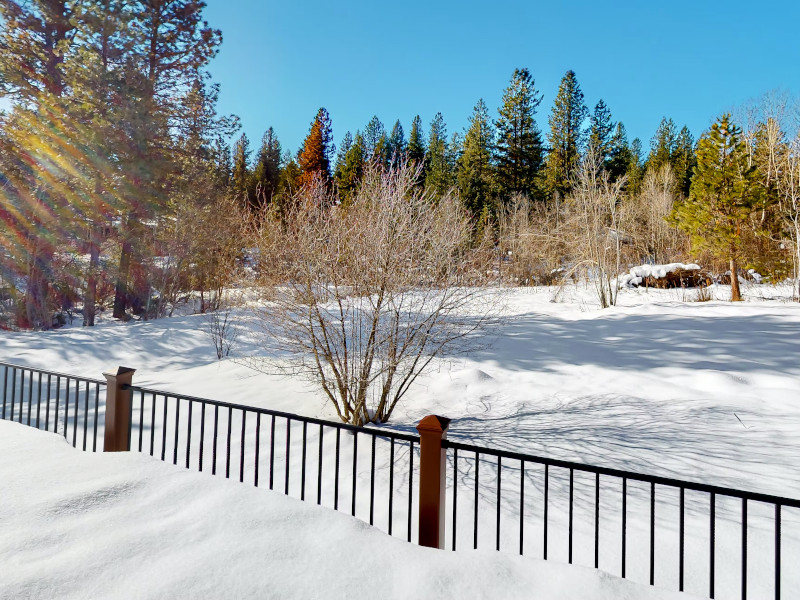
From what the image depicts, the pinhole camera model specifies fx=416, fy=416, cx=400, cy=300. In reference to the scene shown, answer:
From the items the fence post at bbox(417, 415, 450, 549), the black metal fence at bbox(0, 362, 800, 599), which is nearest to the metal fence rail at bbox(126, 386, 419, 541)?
the black metal fence at bbox(0, 362, 800, 599)

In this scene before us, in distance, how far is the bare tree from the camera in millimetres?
6426

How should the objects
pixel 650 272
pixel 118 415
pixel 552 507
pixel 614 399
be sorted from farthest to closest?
pixel 650 272, pixel 614 399, pixel 118 415, pixel 552 507

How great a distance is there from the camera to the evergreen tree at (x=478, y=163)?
38.6 m

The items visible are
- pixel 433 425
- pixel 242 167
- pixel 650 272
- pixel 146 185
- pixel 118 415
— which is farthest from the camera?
pixel 242 167

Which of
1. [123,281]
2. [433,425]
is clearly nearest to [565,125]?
[123,281]

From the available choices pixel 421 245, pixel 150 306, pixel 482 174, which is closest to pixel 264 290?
pixel 421 245

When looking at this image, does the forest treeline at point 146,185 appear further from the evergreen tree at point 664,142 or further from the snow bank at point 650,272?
the evergreen tree at point 664,142

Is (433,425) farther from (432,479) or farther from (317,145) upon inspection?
(317,145)

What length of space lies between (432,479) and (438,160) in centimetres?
4458

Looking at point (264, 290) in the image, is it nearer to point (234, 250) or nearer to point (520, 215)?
point (234, 250)

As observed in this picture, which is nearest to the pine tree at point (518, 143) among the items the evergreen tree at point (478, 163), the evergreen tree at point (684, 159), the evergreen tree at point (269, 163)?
the evergreen tree at point (478, 163)

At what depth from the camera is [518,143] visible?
3975cm

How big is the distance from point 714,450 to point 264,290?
22.3ft

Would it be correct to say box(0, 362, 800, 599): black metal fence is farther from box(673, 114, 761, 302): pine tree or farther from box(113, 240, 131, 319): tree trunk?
box(673, 114, 761, 302): pine tree
